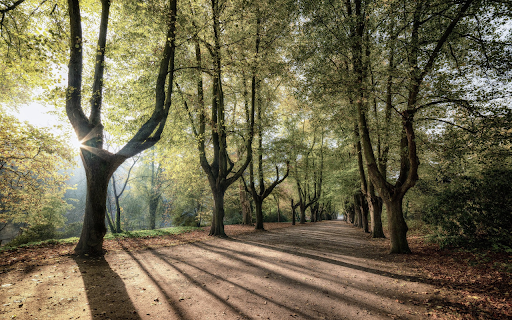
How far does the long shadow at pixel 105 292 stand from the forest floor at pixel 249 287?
17 mm

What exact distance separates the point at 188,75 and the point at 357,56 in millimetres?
7746

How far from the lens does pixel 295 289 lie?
15.0 ft

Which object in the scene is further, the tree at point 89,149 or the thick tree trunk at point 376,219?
the thick tree trunk at point 376,219

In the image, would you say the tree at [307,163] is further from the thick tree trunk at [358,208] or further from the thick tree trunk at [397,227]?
the thick tree trunk at [397,227]

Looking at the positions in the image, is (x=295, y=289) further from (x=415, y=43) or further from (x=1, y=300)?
(x=415, y=43)

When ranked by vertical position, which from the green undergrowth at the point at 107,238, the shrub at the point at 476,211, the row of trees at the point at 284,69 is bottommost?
the green undergrowth at the point at 107,238

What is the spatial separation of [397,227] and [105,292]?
968 cm

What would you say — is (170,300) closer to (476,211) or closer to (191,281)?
(191,281)

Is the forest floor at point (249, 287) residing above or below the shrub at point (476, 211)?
below

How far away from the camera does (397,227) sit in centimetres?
842

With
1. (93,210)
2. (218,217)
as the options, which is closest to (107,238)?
(93,210)

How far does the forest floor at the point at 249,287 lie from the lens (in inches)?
137

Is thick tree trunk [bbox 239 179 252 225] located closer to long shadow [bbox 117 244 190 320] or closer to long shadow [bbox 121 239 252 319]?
long shadow [bbox 121 239 252 319]

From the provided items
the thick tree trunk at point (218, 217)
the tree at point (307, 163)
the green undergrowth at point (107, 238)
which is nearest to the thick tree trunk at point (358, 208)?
the tree at point (307, 163)
